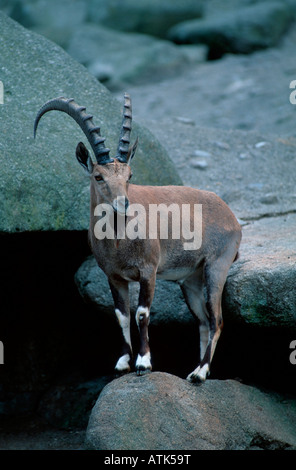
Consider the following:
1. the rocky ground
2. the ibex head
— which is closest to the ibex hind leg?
the rocky ground

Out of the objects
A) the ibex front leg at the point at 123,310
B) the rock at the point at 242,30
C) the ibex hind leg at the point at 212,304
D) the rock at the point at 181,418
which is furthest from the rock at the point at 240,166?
the rock at the point at 242,30

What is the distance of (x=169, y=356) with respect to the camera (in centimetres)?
834

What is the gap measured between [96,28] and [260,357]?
16722 millimetres

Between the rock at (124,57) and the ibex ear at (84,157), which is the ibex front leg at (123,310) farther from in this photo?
the rock at (124,57)

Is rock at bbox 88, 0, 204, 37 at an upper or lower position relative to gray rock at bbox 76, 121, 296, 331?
upper

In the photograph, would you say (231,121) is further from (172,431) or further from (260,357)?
(172,431)

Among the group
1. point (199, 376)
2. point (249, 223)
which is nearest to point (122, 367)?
point (199, 376)

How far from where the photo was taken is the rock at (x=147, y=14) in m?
22.7

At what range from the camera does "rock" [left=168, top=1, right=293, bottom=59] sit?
65.3 feet

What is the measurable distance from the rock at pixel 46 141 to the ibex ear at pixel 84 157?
1.26m

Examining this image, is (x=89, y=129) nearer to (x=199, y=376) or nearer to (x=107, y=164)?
(x=107, y=164)

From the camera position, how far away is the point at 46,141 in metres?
8.11

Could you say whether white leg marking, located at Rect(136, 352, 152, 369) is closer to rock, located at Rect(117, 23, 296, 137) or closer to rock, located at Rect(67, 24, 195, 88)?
rock, located at Rect(117, 23, 296, 137)

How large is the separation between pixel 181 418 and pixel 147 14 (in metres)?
19.1
